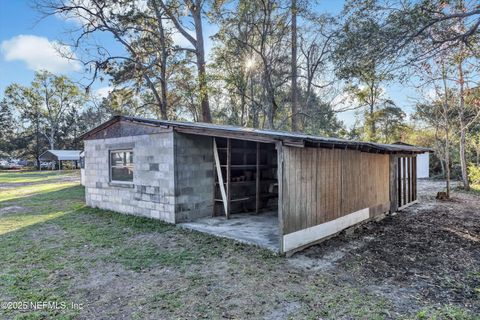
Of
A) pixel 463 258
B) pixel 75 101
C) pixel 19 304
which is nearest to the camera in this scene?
pixel 19 304

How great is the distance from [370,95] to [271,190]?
16097mm

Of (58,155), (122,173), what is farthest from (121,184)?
(58,155)

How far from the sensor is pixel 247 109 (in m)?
20.3

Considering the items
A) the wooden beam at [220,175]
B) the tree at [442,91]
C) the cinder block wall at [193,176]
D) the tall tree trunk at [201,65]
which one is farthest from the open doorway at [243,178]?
the tall tree trunk at [201,65]

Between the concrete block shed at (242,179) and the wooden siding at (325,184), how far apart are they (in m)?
0.02

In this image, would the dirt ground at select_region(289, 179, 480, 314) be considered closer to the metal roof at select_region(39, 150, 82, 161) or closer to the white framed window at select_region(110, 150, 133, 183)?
the white framed window at select_region(110, 150, 133, 183)

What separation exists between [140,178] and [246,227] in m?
3.09

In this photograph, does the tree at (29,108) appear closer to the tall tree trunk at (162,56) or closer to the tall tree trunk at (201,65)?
the tall tree trunk at (162,56)

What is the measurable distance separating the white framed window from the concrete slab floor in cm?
241

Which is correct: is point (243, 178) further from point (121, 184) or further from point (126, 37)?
point (126, 37)

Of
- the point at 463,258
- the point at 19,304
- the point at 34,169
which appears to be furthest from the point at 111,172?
the point at 34,169

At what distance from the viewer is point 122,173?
8227 millimetres

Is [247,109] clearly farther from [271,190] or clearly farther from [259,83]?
[271,190]

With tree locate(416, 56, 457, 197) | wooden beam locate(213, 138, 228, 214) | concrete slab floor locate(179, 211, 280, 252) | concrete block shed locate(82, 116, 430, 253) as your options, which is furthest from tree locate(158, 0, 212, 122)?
tree locate(416, 56, 457, 197)
